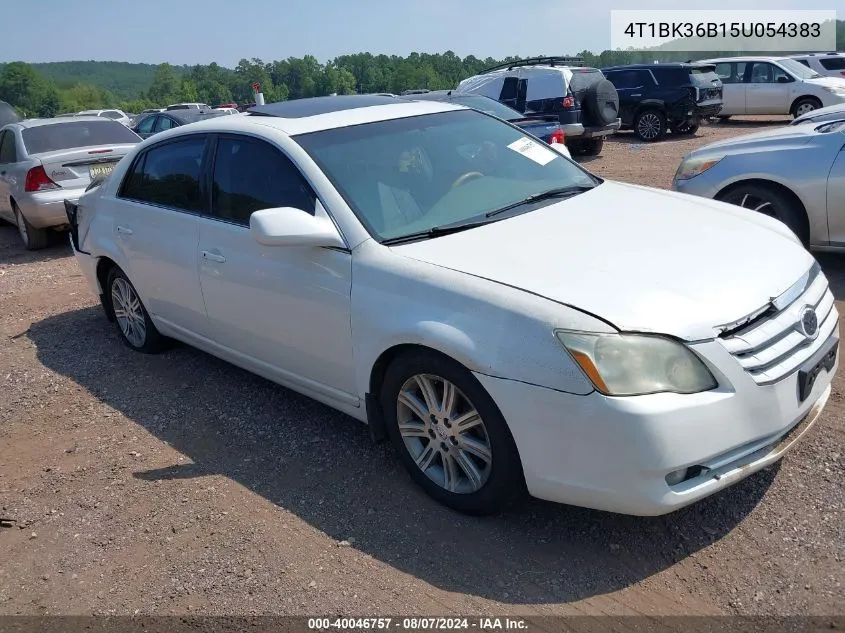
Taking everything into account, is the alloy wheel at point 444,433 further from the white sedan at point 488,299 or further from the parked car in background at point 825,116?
the parked car in background at point 825,116

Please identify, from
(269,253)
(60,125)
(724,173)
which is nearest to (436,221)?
(269,253)

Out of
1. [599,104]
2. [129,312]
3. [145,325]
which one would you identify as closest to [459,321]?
[145,325]

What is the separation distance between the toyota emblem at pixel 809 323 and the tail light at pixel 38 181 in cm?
882

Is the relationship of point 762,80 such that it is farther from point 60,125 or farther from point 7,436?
point 7,436

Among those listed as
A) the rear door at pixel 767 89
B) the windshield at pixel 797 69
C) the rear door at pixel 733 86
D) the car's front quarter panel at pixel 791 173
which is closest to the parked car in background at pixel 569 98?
the rear door at pixel 733 86

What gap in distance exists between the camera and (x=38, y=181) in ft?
30.7

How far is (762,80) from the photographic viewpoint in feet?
62.4

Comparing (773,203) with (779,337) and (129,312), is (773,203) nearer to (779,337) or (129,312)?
(779,337)

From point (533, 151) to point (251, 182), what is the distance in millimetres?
1591

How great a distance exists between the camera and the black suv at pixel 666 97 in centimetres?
1711

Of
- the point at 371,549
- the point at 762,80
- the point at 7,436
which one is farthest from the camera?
the point at 762,80

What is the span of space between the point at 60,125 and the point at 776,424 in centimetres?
991

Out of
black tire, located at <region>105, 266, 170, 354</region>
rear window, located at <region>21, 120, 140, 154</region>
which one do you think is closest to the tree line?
rear window, located at <region>21, 120, 140, 154</region>

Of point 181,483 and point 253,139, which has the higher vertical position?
point 253,139
